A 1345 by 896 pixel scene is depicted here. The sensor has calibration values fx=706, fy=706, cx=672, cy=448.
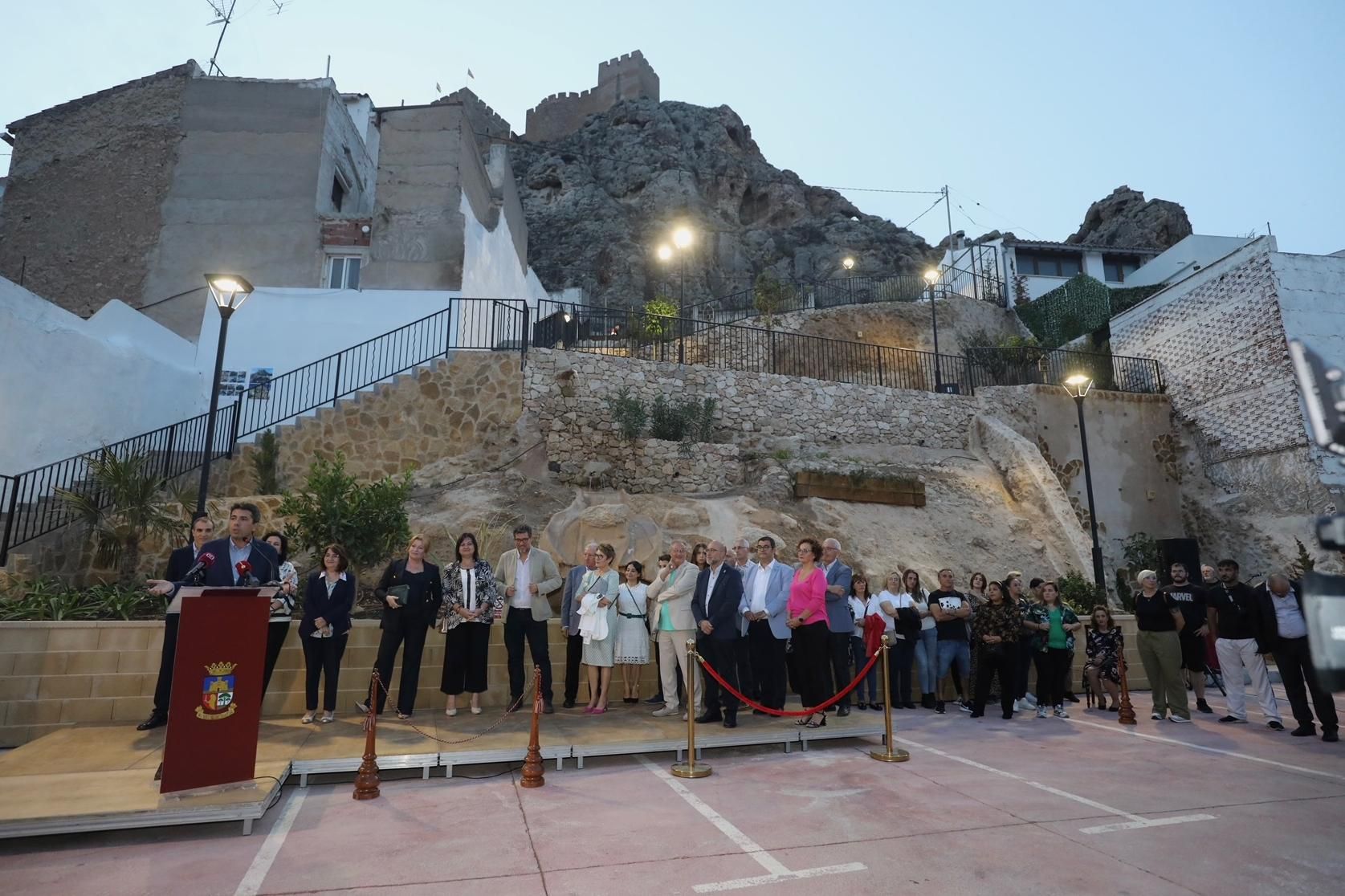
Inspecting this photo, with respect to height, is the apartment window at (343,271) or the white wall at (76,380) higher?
the apartment window at (343,271)

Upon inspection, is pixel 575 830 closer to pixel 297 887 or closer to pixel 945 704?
pixel 297 887

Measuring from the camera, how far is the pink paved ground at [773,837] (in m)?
3.30

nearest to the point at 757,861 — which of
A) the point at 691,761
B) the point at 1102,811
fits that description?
the point at 691,761

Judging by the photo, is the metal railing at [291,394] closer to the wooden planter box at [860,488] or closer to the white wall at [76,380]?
the white wall at [76,380]

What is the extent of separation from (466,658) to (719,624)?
2421mm

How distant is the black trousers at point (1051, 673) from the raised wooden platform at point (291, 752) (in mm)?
2255

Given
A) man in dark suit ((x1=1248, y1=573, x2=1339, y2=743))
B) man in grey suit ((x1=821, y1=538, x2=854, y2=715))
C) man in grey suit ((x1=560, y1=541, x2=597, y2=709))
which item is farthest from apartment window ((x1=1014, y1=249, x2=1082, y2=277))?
man in grey suit ((x1=560, y1=541, x2=597, y2=709))

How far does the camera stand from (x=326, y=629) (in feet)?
20.1

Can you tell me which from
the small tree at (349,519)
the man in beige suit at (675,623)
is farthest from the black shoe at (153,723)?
the man in beige suit at (675,623)

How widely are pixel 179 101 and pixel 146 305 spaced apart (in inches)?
226

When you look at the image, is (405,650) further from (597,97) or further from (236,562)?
(597,97)

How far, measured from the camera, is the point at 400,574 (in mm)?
6441

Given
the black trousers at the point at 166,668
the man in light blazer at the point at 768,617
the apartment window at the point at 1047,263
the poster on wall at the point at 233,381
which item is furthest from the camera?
the apartment window at the point at 1047,263

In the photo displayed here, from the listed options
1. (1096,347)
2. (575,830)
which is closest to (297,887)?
(575,830)
